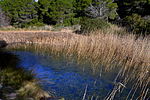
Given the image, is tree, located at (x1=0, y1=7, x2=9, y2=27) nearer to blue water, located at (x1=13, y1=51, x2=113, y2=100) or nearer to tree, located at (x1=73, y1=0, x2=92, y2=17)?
tree, located at (x1=73, y1=0, x2=92, y2=17)

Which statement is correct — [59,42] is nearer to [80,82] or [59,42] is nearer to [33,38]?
[33,38]

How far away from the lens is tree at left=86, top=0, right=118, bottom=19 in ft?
45.9

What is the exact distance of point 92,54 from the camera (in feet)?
20.7

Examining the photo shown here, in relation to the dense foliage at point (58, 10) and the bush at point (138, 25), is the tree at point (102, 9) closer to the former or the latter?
the dense foliage at point (58, 10)

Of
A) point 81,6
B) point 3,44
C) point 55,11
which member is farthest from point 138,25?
point 81,6

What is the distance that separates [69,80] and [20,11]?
33.6ft

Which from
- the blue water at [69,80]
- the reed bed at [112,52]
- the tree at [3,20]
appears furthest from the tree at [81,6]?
the blue water at [69,80]

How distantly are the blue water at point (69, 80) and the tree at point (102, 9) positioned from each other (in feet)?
28.7

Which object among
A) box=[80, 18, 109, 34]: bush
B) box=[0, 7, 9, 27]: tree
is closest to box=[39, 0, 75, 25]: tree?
box=[0, 7, 9, 27]: tree

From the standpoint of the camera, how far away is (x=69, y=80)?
4348 mm

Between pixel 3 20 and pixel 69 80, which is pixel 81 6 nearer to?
pixel 3 20

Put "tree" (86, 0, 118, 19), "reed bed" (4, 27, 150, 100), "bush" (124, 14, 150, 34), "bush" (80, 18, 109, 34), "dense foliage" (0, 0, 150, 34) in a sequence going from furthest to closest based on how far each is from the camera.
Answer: "tree" (86, 0, 118, 19)
"dense foliage" (0, 0, 150, 34)
"bush" (80, 18, 109, 34)
"bush" (124, 14, 150, 34)
"reed bed" (4, 27, 150, 100)

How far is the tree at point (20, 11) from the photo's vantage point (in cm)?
1327

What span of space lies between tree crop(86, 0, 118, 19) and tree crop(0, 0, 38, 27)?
4.12m
